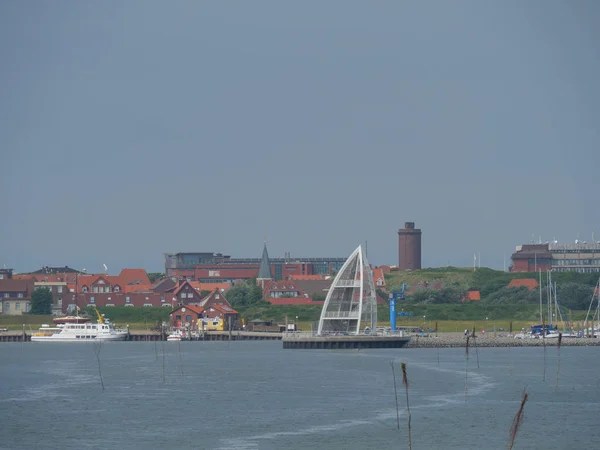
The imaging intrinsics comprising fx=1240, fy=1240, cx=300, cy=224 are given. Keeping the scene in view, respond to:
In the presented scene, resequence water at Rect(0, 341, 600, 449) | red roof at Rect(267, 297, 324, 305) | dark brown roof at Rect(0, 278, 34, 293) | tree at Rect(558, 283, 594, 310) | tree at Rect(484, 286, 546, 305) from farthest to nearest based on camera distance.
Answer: red roof at Rect(267, 297, 324, 305), dark brown roof at Rect(0, 278, 34, 293), tree at Rect(484, 286, 546, 305), tree at Rect(558, 283, 594, 310), water at Rect(0, 341, 600, 449)

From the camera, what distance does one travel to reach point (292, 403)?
2840 inches

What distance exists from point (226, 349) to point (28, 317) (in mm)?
55492

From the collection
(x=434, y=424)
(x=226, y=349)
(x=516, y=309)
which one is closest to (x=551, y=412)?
(x=434, y=424)

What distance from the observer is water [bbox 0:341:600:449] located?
5791 centimetres

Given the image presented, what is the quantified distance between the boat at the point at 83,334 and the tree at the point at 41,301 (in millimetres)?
22642

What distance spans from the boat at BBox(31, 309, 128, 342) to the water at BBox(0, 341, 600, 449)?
142ft

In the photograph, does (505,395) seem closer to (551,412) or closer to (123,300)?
(551,412)

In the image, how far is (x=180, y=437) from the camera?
58531 mm

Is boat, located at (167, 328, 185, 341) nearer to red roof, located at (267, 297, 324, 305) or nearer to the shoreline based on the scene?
red roof, located at (267, 297, 324, 305)

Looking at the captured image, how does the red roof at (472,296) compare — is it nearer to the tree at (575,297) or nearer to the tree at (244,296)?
the tree at (575,297)

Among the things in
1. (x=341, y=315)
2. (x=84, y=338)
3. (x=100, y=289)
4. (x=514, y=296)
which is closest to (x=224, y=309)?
(x=84, y=338)

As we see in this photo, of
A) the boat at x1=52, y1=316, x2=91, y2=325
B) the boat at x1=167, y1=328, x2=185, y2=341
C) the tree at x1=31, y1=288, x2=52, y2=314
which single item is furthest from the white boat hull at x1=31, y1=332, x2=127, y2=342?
the tree at x1=31, y1=288, x2=52, y2=314

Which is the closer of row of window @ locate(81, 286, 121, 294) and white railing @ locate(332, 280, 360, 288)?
white railing @ locate(332, 280, 360, 288)

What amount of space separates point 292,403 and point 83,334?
3688 inches
